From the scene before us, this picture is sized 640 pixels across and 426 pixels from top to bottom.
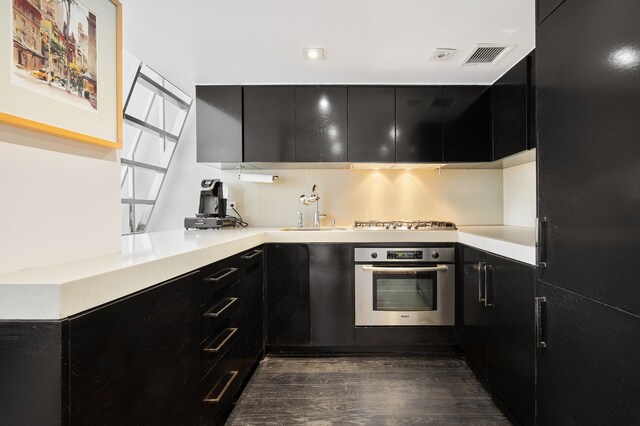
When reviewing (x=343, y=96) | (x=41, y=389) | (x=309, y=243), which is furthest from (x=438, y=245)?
(x=41, y=389)

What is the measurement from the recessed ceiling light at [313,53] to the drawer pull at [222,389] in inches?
81.4

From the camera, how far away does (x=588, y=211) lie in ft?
3.78

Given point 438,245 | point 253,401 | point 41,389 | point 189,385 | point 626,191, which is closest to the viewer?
point 41,389

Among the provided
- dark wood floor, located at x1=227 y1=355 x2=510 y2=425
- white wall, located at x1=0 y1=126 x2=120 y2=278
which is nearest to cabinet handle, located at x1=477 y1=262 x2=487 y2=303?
dark wood floor, located at x1=227 y1=355 x2=510 y2=425

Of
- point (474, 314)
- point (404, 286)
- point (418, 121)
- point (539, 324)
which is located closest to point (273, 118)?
point (418, 121)

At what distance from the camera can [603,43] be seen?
1.08 metres

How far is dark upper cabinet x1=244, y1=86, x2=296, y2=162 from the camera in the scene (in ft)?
9.84

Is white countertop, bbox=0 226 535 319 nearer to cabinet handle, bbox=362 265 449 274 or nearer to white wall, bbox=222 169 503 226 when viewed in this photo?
cabinet handle, bbox=362 265 449 274

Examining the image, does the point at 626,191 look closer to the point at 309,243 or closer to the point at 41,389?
the point at 41,389

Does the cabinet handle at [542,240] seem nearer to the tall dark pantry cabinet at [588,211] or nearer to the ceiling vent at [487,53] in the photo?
the tall dark pantry cabinet at [588,211]

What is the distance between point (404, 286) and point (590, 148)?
1.82 m

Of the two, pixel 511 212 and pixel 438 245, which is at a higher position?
pixel 511 212

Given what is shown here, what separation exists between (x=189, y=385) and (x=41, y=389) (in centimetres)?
70

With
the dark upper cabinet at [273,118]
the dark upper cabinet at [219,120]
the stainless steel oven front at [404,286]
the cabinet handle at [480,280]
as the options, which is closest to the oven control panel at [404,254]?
the stainless steel oven front at [404,286]
